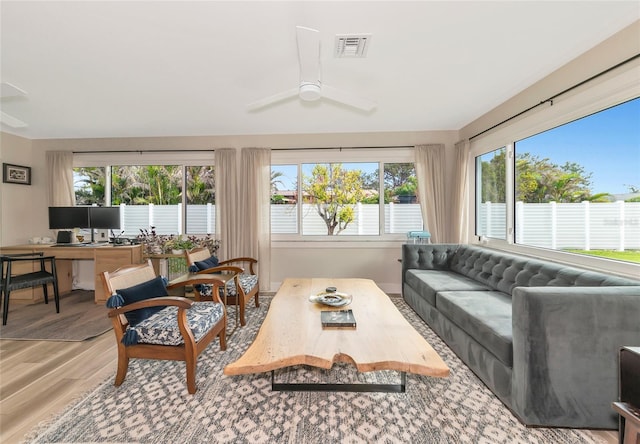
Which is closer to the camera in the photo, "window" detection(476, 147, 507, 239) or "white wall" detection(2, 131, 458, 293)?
"window" detection(476, 147, 507, 239)

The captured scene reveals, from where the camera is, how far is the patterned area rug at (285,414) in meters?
1.60

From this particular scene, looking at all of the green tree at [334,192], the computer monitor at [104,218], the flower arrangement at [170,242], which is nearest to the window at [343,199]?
the green tree at [334,192]

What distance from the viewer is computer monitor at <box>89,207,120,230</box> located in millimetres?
4375

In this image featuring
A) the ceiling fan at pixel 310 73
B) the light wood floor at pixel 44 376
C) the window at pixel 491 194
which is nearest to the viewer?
the ceiling fan at pixel 310 73

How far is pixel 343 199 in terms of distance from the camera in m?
4.62

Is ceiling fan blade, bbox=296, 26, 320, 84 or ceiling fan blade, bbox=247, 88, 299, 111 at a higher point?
ceiling fan blade, bbox=296, 26, 320, 84

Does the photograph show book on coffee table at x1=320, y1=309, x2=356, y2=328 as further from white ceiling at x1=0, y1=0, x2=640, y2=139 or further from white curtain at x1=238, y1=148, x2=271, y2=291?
white curtain at x1=238, y1=148, x2=271, y2=291

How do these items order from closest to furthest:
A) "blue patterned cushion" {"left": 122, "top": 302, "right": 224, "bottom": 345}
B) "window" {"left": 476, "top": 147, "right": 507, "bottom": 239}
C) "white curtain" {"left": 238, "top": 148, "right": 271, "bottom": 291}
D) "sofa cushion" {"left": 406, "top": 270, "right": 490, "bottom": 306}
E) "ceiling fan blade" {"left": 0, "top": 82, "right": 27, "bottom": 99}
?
"blue patterned cushion" {"left": 122, "top": 302, "right": 224, "bottom": 345}
"ceiling fan blade" {"left": 0, "top": 82, "right": 27, "bottom": 99}
"sofa cushion" {"left": 406, "top": 270, "right": 490, "bottom": 306}
"window" {"left": 476, "top": 147, "right": 507, "bottom": 239}
"white curtain" {"left": 238, "top": 148, "right": 271, "bottom": 291}

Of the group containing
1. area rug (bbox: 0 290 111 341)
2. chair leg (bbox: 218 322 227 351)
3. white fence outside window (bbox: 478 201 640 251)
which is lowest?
area rug (bbox: 0 290 111 341)

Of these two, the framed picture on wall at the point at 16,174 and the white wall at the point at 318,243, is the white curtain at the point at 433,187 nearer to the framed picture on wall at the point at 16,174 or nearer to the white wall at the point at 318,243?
the white wall at the point at 318,243

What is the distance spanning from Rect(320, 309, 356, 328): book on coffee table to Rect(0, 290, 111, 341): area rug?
261cm

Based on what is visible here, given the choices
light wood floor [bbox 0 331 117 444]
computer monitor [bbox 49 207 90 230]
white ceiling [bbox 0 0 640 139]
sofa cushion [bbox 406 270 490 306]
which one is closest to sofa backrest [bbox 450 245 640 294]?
sofa cushion [bbox 406 270 490 306]

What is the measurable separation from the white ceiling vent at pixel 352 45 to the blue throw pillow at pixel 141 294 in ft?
7.96

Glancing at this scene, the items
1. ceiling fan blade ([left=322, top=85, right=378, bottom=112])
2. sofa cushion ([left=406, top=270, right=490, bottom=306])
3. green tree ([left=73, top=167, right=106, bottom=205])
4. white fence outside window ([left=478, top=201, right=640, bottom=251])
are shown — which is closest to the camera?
white fence outside window ([left=478, top=201, right=640, bottom=251])
